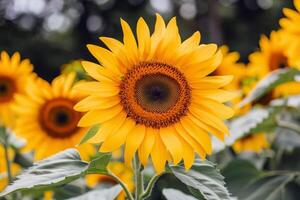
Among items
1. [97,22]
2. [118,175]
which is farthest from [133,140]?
[97,22]

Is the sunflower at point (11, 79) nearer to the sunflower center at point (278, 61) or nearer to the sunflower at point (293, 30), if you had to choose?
the sunflower center at point (278, 61)

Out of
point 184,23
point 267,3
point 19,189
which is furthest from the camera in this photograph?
point 267,3

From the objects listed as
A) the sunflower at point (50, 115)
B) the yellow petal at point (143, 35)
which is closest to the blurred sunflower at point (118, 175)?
the sunflower at point (50, 115)

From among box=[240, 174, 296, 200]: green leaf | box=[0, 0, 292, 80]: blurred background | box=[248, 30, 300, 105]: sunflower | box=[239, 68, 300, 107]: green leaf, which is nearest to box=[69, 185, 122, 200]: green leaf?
box=[240, 174, 296, 200]: green leaf

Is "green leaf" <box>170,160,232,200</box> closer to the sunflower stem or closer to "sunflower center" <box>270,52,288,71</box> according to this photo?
the sunflower stem

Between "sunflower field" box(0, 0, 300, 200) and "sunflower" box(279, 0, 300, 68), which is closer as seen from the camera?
"sunflower field" box(0, 0, 300, 200)

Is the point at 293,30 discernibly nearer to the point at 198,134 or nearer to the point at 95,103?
the point at 198,134

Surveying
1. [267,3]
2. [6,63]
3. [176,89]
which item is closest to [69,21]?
[267,3]

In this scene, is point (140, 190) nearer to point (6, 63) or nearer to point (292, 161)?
point (292, 161)
